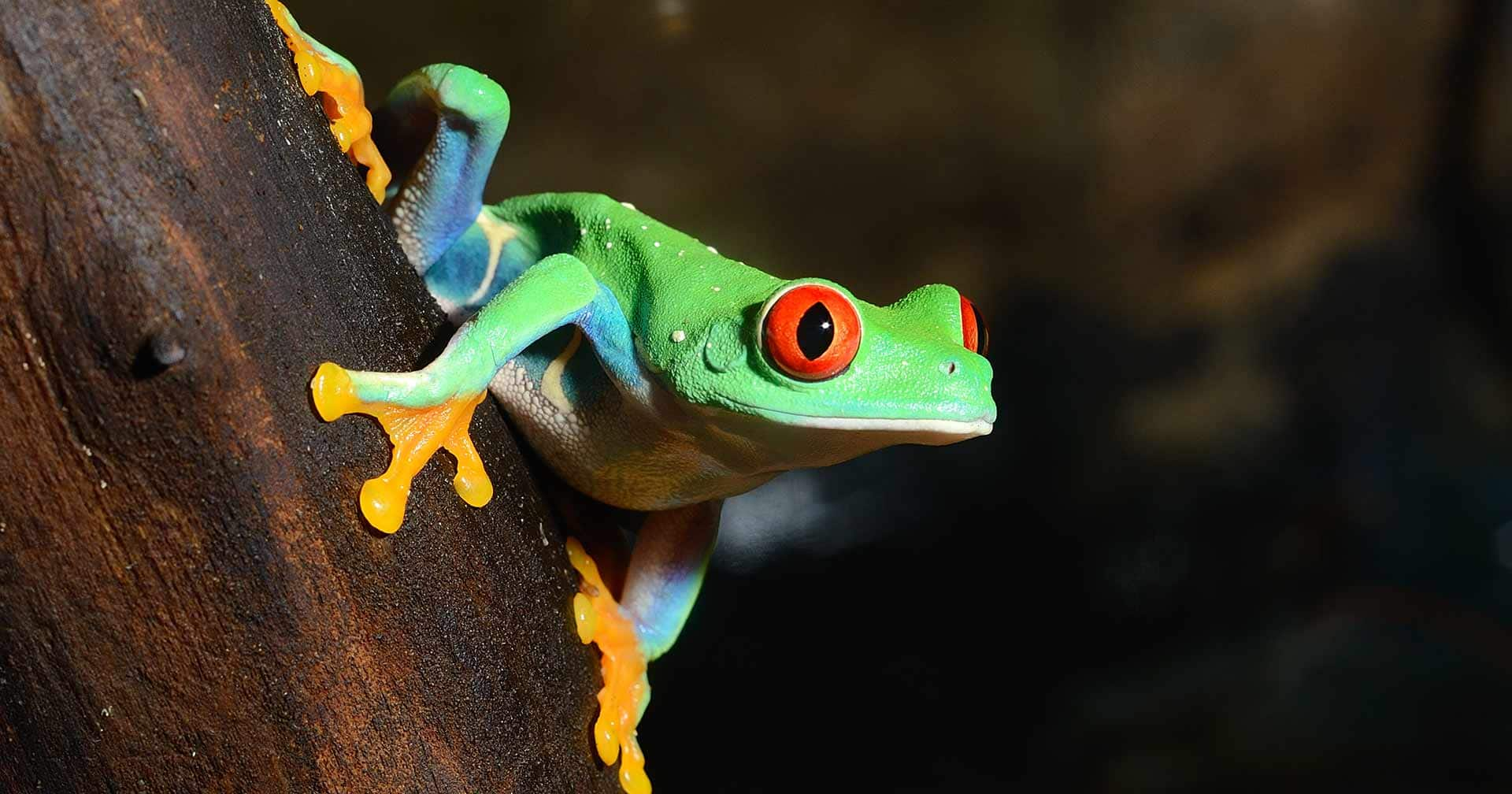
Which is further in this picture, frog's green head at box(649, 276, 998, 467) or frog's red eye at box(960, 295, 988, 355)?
frog's red eye at box(960, 295, 988, 355)

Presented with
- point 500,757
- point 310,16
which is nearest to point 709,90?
point 310,16

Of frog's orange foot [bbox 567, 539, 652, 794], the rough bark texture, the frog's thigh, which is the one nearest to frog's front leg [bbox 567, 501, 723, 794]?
frog's orange foot [bbox 567, 539, 652, 794]

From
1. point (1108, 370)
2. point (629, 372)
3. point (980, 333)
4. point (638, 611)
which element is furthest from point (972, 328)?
point (1108, 370)

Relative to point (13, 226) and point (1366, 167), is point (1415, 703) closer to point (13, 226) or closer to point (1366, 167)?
point (1366, 167)

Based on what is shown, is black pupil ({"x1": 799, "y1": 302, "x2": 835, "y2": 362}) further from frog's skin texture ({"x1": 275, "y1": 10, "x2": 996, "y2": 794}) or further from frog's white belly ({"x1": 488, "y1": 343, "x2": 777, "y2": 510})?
frog's white belly ({"x1": 488, "y1": 343, "x2": 777, "y2": 510})

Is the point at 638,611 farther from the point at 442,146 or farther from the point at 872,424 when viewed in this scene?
the point at 442,146

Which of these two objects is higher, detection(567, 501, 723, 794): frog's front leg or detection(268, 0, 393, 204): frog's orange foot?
detection(268, 0, 393, 204): frog's orange foot
